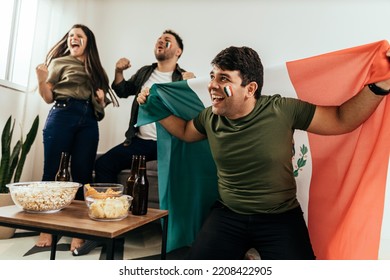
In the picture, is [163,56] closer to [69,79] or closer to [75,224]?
[69,79]

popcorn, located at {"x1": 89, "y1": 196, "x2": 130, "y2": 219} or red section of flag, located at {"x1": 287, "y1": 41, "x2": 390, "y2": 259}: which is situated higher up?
red section of flag, located at {"x1": 287, "y1": 41, "x2": 390, "y2": 259}

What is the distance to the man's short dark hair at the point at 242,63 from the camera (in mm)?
1013

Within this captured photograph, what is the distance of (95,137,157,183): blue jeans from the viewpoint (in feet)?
5.54

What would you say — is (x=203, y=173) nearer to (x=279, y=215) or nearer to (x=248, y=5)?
(x=279, y=215)

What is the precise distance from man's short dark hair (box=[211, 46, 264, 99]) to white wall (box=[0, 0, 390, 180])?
59 cm

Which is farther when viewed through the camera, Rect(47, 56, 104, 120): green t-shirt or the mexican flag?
Rect(47, 56, 104, 120): green t-shirt

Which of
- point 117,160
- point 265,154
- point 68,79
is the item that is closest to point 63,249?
point 117,160

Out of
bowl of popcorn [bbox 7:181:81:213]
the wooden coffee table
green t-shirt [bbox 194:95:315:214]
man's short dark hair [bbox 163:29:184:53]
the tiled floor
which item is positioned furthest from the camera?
man's short dark hair [bbox 163:29:184:53]

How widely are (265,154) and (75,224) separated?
0.64 meters

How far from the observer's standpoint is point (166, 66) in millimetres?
1810

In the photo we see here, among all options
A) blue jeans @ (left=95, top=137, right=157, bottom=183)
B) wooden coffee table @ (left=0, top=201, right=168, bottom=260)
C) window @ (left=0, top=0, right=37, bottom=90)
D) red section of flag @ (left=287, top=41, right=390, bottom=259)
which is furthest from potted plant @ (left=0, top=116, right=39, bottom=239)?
red section of flag @ (left=287, top=41, right=390, bottom=259)

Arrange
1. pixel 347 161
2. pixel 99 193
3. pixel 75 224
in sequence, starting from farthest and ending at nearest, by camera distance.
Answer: pixel 347 161 < pixel 99 193 < pixel 75 224

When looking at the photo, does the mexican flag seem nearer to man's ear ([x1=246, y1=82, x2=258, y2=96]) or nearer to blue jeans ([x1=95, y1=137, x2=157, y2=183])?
man's ear ([x1=246, y1=82, x2=258, y2=96])
